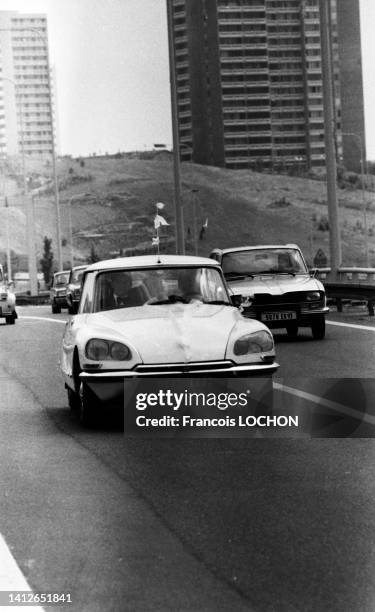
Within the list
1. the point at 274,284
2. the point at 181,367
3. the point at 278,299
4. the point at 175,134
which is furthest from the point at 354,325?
the point at 175,134

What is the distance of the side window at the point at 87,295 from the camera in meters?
12.4

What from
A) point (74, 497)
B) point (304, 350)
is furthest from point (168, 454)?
point (304, 350)

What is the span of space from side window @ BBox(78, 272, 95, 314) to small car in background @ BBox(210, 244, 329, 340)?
7.83 meters

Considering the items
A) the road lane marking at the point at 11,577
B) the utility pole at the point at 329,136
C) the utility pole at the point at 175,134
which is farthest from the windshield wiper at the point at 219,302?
the utility pole at the point at 175,134

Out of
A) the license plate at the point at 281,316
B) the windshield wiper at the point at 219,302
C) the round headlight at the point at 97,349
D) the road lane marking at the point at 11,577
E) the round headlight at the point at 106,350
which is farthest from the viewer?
the license plate at the point at 281,316

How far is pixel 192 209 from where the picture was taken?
161 meters

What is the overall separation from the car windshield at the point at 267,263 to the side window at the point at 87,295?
942 cm

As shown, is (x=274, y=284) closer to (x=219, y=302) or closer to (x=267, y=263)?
(x=267, y=263)

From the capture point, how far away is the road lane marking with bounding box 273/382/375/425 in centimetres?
1109

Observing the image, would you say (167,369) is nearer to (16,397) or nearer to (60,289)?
(16,397)

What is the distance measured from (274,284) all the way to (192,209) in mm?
140207

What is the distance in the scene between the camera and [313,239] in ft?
518

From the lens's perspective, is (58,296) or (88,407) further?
(58,296)

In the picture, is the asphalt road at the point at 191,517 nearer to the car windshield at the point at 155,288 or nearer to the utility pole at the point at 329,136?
the car windshield at the point at 155,288
